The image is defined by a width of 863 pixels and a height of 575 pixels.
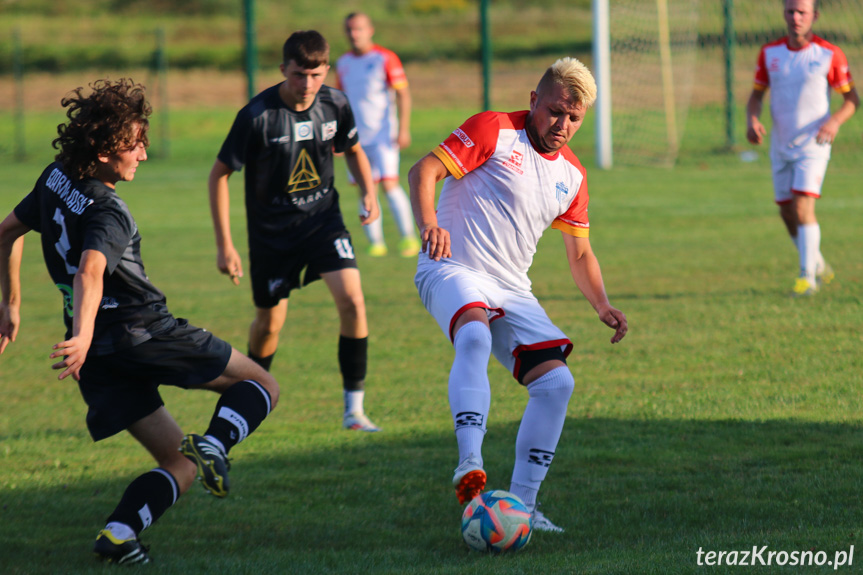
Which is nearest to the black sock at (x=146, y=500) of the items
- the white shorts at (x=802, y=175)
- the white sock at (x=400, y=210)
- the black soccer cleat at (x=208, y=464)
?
the black soccer cleat at (x=208, y=464)

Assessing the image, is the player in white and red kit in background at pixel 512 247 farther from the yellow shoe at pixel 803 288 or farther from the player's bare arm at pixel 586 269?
the yellow shoe at pixel 803 288

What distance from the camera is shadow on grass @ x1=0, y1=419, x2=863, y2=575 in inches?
146

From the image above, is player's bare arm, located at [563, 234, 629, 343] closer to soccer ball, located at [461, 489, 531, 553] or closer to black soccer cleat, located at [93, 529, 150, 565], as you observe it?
soccer ball, located at [461, 489, 531, 553]

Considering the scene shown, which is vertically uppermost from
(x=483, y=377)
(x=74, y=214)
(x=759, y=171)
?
(x=74, y=214)

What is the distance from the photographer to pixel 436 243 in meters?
3.87

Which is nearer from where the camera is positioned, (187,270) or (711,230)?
(187,270)

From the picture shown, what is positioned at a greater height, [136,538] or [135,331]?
[135,331]

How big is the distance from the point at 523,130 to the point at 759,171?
15807mm

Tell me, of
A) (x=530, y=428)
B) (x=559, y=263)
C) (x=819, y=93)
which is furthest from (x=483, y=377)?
(x=559, y=263)

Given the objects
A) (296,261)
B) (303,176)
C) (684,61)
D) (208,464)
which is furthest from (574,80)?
(684,61)

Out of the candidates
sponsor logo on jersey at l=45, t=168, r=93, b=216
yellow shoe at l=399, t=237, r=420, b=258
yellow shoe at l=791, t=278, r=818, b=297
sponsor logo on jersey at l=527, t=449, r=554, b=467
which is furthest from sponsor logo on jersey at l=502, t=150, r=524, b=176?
yellow shoe at l=399, t=237, r=420, b=258

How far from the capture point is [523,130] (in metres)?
4.32

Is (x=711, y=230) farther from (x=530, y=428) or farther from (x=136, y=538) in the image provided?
(x=136, y=538)

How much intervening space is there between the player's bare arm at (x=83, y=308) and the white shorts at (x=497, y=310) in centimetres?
132
